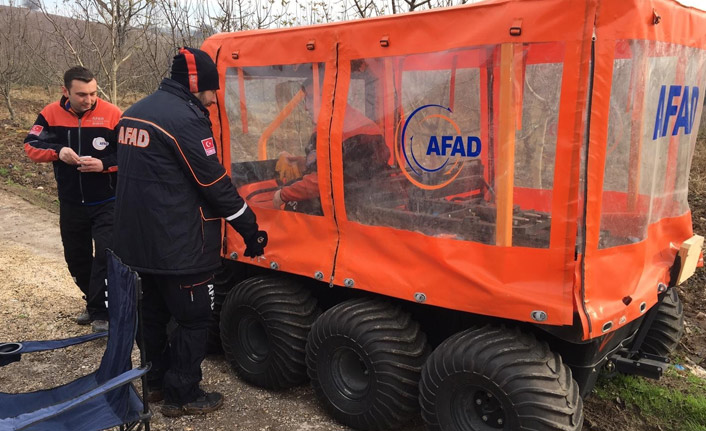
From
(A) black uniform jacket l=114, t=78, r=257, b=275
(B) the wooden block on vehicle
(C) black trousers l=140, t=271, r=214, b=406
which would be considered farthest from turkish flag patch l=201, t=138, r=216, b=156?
(B) the wooden block on vehicle

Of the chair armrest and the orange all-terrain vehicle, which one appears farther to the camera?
the orange all-terrain vehicle

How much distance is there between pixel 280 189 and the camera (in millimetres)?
3777

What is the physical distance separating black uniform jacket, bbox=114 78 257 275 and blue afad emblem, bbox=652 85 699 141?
2300 mm

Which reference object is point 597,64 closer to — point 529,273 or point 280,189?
point 529,273

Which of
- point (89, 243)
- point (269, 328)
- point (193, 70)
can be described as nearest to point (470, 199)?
point (269, 328)

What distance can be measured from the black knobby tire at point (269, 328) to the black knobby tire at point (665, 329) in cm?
223

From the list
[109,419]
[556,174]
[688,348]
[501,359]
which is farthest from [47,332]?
[688,348]

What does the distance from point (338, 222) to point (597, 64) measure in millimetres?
1636

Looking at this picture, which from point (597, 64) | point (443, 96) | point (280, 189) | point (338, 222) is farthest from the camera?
point (280, 189)

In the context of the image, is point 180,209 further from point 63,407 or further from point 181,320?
point 63,407

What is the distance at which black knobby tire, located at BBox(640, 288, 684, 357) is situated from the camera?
155 inches

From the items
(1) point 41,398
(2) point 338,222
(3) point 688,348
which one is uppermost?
(2) point 338,222

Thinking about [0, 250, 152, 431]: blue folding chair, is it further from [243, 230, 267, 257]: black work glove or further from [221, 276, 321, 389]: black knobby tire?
[221, 276, 321, 389]: black knobby tire

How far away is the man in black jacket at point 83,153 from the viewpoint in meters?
4.54
